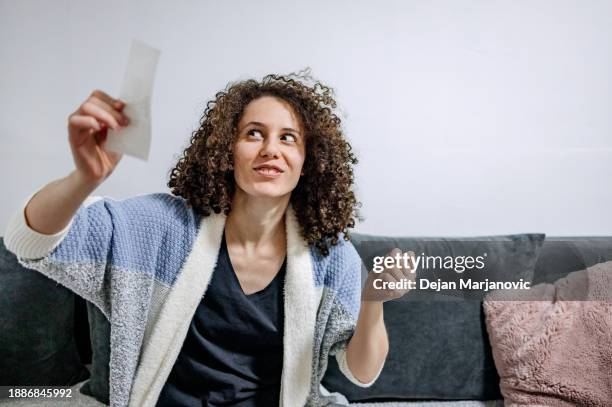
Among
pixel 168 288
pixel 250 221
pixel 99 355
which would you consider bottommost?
pixel 99 355

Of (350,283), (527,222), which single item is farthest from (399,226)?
(350,283)

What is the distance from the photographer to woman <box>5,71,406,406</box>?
95cm

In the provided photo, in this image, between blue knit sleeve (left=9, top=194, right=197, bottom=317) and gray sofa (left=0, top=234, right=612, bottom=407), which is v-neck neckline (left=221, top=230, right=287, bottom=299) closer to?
blue knit sleeve (left=9, top=194, right=197, bottom=317)

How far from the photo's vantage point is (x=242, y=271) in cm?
102

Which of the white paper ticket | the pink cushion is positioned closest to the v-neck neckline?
the white paper ticket

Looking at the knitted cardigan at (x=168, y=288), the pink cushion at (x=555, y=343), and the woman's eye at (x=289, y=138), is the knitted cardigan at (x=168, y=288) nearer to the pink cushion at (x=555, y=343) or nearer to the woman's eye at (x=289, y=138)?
the woman's eye at (x=289, y=138)

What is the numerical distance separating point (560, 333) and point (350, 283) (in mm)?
606

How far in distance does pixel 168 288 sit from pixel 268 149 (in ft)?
1.08

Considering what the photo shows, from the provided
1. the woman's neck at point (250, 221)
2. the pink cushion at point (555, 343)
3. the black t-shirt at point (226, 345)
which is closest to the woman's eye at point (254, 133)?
the woman's neck at point (250, 221)

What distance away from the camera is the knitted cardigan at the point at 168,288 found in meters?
0.90

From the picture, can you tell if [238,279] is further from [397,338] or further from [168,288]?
[397,338]

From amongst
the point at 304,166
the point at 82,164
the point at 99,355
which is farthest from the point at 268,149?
the point at 99,355

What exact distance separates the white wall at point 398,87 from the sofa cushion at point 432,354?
0.93 feet

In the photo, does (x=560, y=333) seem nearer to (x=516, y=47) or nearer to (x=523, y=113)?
(x=523, y=113)
